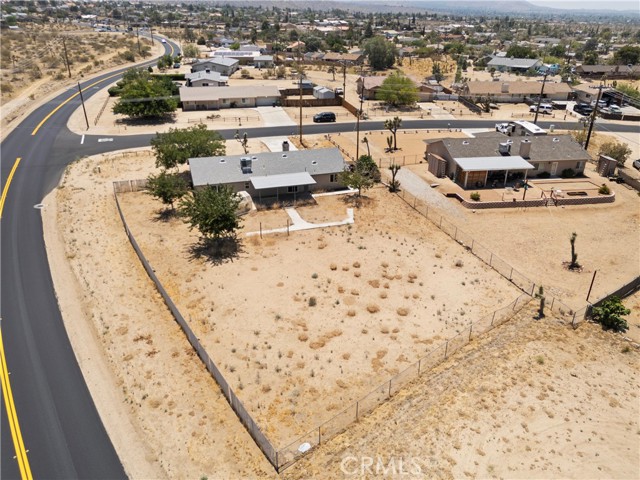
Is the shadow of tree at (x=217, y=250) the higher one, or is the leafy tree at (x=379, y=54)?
the leafy tree at (x=379, y=54)

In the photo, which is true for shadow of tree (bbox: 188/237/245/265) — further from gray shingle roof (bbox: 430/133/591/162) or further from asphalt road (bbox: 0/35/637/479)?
gray shingle roof (bbox: 430/133/591/162)

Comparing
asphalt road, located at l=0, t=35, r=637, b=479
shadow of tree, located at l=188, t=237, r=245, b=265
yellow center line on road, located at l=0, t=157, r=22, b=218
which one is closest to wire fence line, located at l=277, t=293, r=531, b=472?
asphalt road, located at l=0, t=35, r=637, b=479

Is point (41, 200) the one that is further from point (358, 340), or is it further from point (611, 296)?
point (611, 296)

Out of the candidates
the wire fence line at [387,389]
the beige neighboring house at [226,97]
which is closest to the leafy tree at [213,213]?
the wire fence line at [387,389]

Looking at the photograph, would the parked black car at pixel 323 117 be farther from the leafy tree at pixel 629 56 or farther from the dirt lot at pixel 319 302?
the leafy tree at pixel 629 56

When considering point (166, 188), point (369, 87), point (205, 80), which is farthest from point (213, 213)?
point (205, 80)

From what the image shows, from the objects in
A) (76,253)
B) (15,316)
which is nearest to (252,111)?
(76,253)
